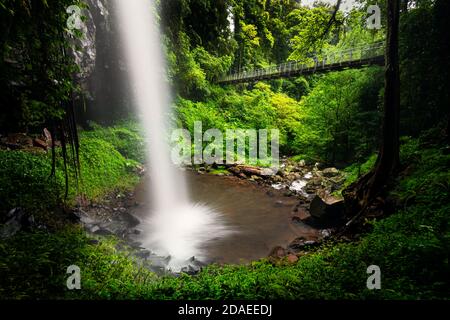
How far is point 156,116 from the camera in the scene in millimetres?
18016

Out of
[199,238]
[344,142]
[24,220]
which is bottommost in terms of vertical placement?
[199,238]

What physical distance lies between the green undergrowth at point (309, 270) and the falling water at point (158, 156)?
262 cm

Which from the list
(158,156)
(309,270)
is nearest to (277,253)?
(309,270)

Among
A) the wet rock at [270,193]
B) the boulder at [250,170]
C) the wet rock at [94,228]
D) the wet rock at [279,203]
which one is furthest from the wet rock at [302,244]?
the boulder at [250,170]

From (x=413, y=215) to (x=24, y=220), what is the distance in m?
8.18

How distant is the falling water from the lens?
8.73 metres

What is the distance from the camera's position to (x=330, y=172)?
1536 centimetres

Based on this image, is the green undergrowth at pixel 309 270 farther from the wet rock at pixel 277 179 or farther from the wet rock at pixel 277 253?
the wet rock at pixel 277 179

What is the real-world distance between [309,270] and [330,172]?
11.5 metres

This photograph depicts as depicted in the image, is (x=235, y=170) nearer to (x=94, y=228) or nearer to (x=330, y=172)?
(x=330, y=172)

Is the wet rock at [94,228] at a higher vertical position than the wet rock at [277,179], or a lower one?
lower

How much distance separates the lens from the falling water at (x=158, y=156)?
28.6 ft

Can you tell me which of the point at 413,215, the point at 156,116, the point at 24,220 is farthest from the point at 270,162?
the point at 24,220
